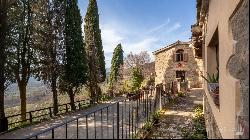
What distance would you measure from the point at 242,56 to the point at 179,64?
3727cm

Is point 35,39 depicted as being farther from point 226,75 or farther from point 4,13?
point 226,75

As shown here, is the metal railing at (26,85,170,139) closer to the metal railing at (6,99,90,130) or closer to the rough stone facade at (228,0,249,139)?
the rough stone facade at (228,0,249,139)

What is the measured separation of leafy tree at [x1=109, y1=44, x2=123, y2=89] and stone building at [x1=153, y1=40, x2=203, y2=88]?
27.8 ft

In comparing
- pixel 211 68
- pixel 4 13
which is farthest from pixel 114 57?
pixel 211 68

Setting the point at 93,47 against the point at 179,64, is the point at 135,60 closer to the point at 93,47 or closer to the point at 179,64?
the point at 179,64

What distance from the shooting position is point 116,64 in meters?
50.6

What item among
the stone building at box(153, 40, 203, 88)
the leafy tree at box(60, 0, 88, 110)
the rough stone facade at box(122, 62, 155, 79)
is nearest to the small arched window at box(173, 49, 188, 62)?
the stone building at box(153, 40, 203, 88)

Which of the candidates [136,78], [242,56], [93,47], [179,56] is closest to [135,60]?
[136,78]

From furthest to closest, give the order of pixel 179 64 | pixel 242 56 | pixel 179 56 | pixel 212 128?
1. pixel 179 56
2. pixel 179 64
3. pixel 212 128
4. pixel 242 56

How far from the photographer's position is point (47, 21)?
81.6 ft

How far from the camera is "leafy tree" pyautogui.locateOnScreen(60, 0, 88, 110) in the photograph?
26703 millimetres

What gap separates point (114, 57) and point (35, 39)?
2882 centimetres

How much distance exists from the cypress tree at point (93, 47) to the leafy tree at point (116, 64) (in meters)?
8.31

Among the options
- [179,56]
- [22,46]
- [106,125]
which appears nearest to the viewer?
[106,125]
